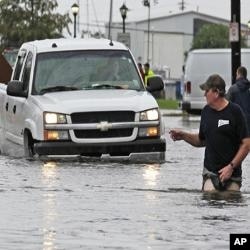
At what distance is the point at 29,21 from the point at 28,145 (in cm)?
5033

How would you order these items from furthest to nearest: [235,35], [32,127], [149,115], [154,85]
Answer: [235,35]
[154,85]
[32,127]
[149,115]

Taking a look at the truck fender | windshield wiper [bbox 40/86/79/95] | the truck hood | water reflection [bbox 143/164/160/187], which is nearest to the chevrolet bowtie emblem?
the truck hood

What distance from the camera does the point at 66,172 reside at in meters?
14.9

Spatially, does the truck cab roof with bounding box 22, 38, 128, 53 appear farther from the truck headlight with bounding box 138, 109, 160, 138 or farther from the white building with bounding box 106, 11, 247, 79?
the white building with bounding box 106, 11, 247, 79

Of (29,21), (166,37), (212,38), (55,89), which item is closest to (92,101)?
(55,89)

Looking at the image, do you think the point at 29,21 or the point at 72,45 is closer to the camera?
the point at 72,45

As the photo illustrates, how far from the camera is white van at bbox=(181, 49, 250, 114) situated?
35781mm

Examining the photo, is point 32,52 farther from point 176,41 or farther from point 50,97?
point 176,41

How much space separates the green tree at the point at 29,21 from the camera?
65.0 m

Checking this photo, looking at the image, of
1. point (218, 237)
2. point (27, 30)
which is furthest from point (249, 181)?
Result: point (27, 30)

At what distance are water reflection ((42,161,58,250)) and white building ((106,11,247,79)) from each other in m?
103

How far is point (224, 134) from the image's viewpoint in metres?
11.3

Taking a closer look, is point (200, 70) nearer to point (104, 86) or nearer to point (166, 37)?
point (104, 86)

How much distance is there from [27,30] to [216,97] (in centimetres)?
5465
